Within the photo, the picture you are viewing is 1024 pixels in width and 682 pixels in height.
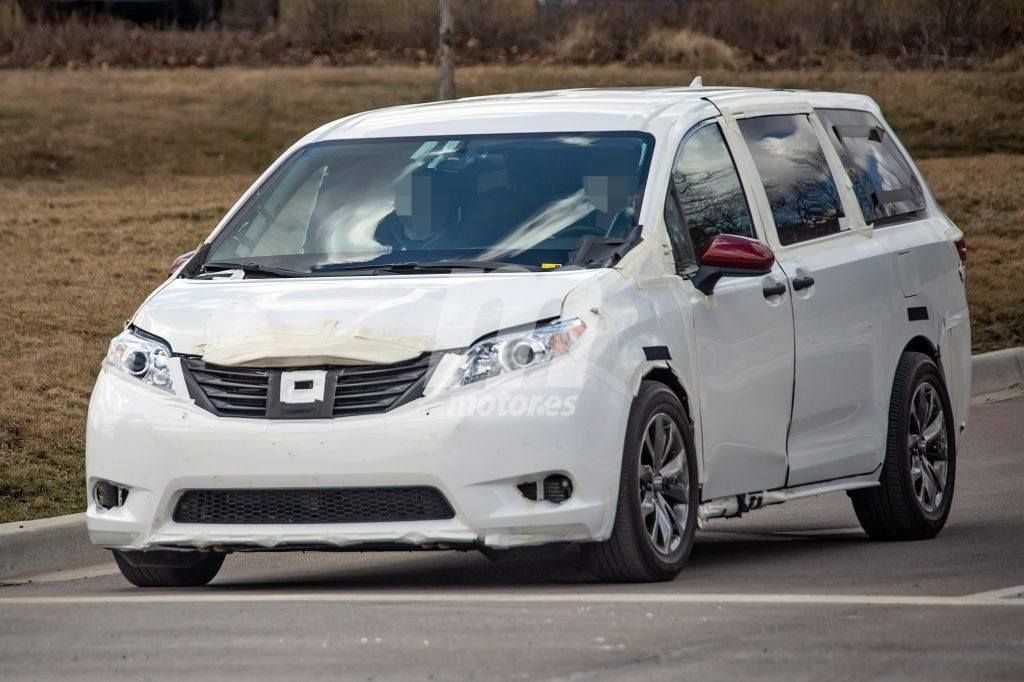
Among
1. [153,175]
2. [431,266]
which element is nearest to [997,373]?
[431,266]

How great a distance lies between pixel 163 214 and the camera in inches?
837

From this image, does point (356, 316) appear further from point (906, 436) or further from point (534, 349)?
point (906, 436)

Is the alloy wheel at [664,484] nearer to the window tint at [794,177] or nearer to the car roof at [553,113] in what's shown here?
the car roof at [553,113]

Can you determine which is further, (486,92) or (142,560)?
(486,92)

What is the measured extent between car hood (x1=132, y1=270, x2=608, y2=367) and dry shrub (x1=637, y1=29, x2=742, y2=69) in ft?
80.2

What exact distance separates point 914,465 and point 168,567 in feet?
11.3

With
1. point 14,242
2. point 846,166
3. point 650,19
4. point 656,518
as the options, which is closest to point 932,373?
point 846,166

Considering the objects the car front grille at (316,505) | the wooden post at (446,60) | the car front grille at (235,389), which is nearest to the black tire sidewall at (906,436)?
the car front grille at (316,505)

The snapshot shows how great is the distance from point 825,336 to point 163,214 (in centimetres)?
1286

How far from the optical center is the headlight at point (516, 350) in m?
7.67

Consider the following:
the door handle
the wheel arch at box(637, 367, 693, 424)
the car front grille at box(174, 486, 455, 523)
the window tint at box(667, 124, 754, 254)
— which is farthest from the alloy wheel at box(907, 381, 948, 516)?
the car front grille at box(174, 486, 455, 523)

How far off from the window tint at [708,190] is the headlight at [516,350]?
1.15m

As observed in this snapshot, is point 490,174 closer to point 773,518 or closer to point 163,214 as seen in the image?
point 773,518

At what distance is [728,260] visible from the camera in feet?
27.9
